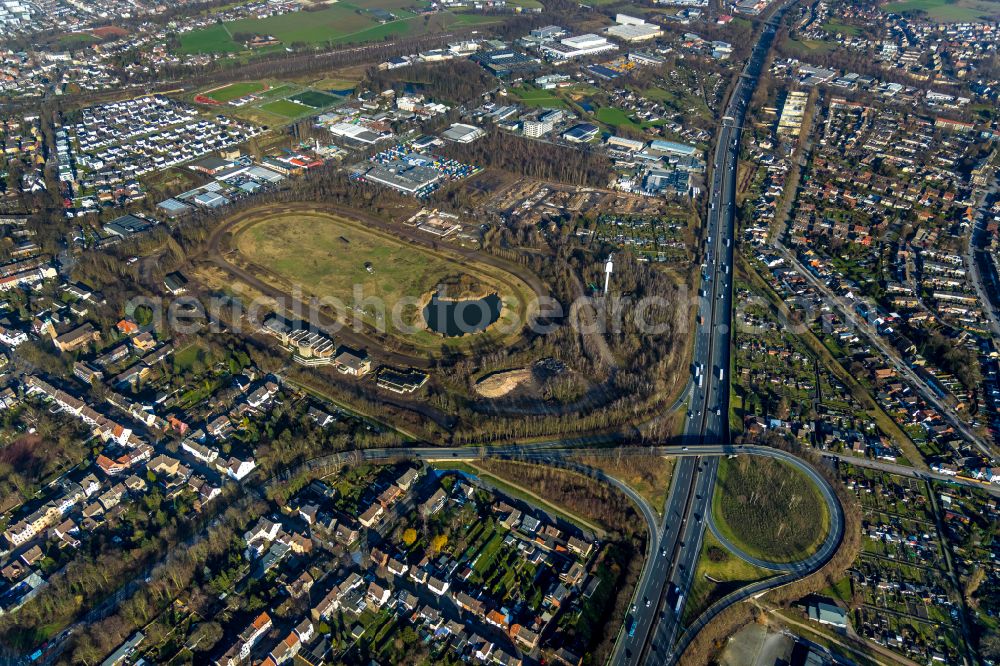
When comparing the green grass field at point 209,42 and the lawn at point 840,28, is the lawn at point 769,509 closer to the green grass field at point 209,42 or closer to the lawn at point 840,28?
the green grass field at point 209,42

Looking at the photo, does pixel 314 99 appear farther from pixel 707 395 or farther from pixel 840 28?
pixel 840 28

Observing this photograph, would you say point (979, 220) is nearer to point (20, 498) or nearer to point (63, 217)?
point (20, 498)

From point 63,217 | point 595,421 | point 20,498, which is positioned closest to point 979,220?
point 595,421

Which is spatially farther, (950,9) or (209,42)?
Result: (950,9)

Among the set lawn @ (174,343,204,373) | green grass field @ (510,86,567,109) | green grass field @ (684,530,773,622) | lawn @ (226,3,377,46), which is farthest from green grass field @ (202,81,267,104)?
green grass field @ (684,530,773,622)

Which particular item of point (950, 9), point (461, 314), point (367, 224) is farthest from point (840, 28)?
point (461, 314)

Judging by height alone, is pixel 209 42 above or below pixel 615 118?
below

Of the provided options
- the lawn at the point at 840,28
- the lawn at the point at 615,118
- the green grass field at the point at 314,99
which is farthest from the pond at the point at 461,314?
the lawn at the point at 840,28
